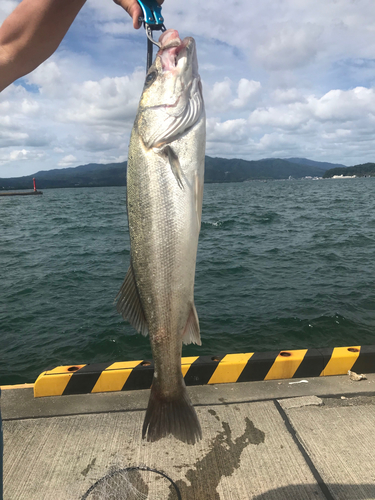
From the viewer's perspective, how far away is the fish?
2012 millimetres

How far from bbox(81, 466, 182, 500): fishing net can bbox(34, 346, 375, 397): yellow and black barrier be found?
1.12 m

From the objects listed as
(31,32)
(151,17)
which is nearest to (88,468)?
(31,32)

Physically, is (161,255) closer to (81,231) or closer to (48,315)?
(48,315)

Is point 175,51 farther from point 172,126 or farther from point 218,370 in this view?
point 218,370

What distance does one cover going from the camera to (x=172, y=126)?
78.9 inches

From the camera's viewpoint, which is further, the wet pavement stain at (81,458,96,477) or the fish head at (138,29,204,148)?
the wet pavement stain at (81,458,96,477)

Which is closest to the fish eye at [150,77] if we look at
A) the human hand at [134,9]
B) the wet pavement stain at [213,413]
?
the human hand at [134,9]

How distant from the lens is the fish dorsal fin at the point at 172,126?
2.00 metres

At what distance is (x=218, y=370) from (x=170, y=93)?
10.1 feet

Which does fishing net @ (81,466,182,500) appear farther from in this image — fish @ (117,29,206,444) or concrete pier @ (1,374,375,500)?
fish @ (117,29,206,444)

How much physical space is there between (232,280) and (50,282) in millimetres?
6249

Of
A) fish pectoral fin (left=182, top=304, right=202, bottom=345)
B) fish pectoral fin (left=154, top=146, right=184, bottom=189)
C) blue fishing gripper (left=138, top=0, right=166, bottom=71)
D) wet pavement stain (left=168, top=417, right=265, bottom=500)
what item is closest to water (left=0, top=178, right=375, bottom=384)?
wet pavement stain (left=168, top=417, right=265, bottom=500)

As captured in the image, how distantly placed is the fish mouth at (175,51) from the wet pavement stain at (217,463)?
2.99 m

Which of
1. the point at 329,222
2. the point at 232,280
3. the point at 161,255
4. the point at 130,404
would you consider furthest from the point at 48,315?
the point at 329,222
